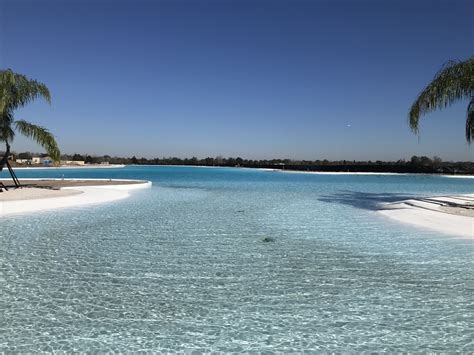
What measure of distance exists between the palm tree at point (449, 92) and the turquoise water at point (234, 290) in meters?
4.29

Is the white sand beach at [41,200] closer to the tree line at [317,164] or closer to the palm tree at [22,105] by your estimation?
the palm tree at [22,105]

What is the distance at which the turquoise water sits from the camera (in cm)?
303

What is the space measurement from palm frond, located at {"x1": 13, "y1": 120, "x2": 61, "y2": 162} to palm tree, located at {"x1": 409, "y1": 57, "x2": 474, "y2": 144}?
12949mm

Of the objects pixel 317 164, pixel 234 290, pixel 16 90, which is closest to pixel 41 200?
pixel 16 90

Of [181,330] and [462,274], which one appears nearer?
[181,330]

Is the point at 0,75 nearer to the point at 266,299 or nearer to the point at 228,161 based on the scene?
the point at 266,299

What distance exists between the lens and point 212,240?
22.6 ft

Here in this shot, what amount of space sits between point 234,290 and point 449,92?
8876 mm

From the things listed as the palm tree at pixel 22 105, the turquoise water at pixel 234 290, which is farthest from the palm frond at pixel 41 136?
the turquoise water at pixel 234 290

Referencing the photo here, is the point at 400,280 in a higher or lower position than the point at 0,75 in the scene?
lower

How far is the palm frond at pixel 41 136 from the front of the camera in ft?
45.0

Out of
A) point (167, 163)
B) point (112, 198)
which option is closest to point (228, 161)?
point (167, 163)

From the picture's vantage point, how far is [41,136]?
1395cm

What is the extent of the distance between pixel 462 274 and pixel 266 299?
2834 mm
